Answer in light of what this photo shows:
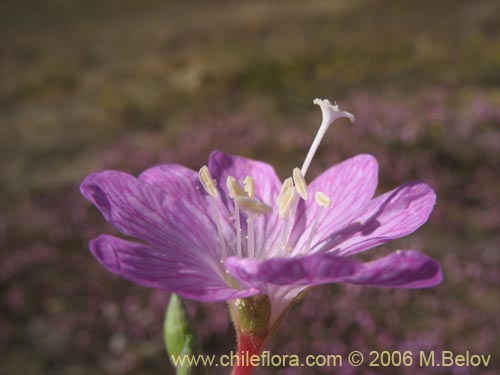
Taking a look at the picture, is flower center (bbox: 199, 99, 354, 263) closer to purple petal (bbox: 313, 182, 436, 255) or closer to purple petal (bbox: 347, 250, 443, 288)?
purple petal (bbox: 313, 182, 436, 255)

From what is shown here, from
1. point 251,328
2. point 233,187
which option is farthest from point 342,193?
point 251,328

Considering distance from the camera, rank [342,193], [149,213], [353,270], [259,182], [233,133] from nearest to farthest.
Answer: [353,270]
[149,213]
[342,193]
[259,182]
[233,133]

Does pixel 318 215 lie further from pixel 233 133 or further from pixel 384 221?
pixel 233 133

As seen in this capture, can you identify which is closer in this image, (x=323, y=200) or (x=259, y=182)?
(x=323, y=200)

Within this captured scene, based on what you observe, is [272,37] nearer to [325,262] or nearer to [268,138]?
[268,138]

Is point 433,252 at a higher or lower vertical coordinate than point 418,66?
lower

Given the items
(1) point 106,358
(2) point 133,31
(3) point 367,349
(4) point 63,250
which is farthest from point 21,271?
(2) point 133,31
